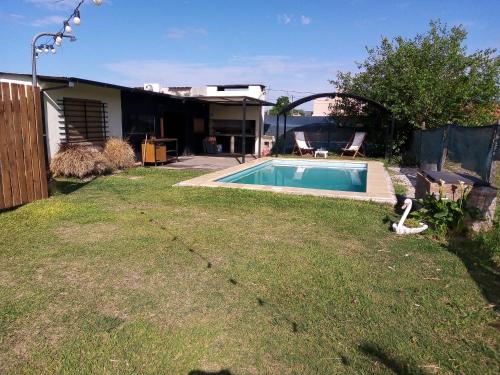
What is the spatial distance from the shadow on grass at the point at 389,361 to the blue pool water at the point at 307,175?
641 cm

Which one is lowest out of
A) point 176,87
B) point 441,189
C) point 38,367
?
point 38,367

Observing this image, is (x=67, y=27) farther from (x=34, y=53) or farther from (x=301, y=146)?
(x=301, y=146)

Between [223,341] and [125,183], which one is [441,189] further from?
[125,183]

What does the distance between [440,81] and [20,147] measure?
1304 cm

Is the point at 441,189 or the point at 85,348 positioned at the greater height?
the point at 441,189

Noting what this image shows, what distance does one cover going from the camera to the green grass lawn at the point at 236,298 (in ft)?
7.29

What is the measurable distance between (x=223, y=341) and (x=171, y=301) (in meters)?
0.68

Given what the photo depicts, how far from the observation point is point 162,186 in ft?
25.6

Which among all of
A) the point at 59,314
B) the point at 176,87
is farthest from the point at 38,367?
the point at 176,87

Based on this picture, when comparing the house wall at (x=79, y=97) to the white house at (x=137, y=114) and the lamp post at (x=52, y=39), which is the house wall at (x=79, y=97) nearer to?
the white house at (x=137, y=114)

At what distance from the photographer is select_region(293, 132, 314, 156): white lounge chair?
1675 centimetres

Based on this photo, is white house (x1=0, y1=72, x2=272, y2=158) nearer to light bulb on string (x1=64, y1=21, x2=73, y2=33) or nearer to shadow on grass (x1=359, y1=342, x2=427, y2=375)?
light bulb on string (x1=64, y1=21, x2=73, y2=33)

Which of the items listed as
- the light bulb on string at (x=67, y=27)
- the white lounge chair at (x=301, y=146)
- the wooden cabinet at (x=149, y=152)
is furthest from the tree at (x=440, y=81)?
the light bulb on string at (x=67, y=27)

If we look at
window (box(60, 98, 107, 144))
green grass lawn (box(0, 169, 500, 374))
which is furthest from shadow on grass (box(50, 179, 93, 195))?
green grass lawn (box(0, 169, 500, 374))
